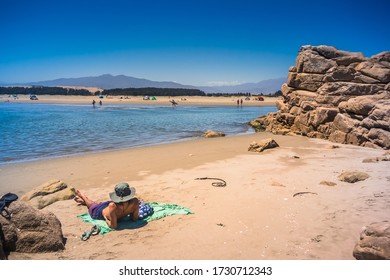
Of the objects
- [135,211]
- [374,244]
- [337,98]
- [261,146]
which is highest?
[337,98]

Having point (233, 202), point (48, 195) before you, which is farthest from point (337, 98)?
point (48, 195)

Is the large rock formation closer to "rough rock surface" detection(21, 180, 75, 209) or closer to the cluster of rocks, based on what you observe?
"rough rock surface" detection(21, 180, 75, 209)

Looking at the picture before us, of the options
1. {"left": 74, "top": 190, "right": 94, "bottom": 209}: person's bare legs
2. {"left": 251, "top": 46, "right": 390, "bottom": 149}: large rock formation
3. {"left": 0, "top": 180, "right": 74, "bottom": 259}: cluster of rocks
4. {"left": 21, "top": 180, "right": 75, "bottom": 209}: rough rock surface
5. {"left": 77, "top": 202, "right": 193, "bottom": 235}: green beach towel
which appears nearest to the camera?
{"left": 0, "top": 180, "right": 74, "bottom": 259}: cluster of rocks

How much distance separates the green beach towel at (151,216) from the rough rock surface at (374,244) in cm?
309

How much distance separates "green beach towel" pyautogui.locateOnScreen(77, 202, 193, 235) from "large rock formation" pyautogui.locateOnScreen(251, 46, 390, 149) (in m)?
10.4

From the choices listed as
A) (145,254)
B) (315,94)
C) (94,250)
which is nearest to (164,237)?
(145,254)

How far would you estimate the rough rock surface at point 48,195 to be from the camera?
689 centimetres

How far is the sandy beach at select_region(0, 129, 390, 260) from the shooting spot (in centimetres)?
443

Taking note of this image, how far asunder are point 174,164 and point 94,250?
21.0 ft

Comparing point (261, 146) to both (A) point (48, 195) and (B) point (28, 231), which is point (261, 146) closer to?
(A) point (48, 195)

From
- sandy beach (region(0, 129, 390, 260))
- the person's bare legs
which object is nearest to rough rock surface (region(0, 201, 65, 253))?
sandy beach (region(0, 129, 390, 260))

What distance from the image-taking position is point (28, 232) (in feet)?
14.5

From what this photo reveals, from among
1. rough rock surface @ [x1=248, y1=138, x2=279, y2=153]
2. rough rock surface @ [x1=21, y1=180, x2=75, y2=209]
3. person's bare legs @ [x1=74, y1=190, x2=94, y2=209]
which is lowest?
rough rock surface @ [x1=21, y1=180, x2=75, y2=209]

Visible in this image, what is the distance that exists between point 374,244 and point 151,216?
12.3ft
